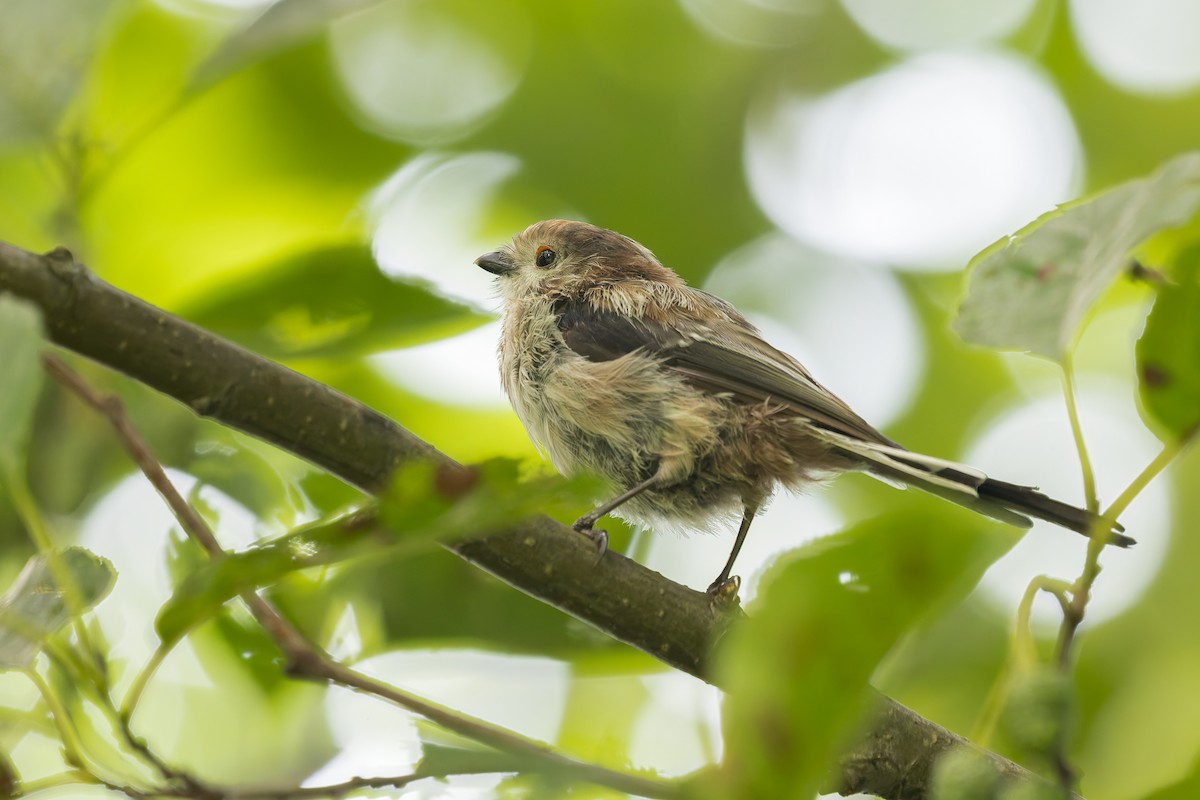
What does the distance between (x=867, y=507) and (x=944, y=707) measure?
1262mm

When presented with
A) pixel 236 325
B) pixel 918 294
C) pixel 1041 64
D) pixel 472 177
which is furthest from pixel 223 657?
pixel 1041 64

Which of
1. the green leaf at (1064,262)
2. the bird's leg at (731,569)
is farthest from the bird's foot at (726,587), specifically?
the green leaf at (1064,262)

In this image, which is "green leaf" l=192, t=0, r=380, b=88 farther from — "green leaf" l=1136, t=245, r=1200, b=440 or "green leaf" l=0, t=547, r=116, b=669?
"green leaf" l=1136, t=245, r=1200, b=440

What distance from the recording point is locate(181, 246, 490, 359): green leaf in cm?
272

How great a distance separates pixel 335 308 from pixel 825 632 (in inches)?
64.7

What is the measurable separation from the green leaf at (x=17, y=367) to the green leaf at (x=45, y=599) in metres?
0.27

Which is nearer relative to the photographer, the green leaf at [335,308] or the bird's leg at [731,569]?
the green leaf at [335,308]

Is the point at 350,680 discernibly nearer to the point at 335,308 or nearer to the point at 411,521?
the point at 411,521

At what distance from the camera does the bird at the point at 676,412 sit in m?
3.85

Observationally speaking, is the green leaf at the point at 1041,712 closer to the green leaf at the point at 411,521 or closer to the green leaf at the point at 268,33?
the green leaf at the point at 411,521

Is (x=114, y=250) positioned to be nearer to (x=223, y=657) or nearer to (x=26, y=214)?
(x=26, y=214)

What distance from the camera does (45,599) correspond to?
1754 millimetres

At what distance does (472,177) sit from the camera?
17.0ft

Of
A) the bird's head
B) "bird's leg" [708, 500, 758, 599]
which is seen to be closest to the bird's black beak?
the bird's head
